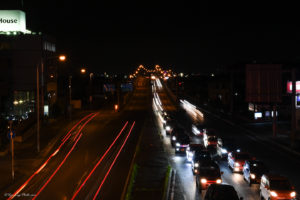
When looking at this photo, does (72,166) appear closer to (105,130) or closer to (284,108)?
(105,130)

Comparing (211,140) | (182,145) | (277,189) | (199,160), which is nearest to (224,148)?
(182,145)

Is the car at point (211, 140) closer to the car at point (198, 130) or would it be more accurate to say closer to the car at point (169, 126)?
the car at point (198, 130)

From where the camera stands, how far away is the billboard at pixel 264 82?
39.9 meters

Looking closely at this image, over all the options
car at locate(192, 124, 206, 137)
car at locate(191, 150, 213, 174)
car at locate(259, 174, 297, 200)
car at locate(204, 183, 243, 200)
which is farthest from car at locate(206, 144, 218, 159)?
car at locate(204, 183, 243, 200)

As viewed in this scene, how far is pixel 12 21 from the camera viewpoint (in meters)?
67.9

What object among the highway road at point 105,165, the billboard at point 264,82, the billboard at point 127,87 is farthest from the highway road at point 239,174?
the billboard at point 127,87

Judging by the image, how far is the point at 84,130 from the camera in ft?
160

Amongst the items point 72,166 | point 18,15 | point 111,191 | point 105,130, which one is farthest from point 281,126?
point 18,15

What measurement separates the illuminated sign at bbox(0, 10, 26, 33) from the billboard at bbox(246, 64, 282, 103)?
140 ft

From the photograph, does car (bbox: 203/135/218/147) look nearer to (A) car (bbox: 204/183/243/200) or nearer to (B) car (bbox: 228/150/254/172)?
(B) car (bbox: 228/150/254/172)

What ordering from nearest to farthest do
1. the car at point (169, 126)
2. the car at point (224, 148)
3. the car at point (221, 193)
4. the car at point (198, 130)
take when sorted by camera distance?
the car at point (221, 193), the car at point (224, 148), the car at point (198, 130), the car at point (169, 126)

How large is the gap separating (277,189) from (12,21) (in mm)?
59615

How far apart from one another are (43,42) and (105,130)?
974 inches

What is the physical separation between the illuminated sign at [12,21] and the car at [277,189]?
5740 cm
